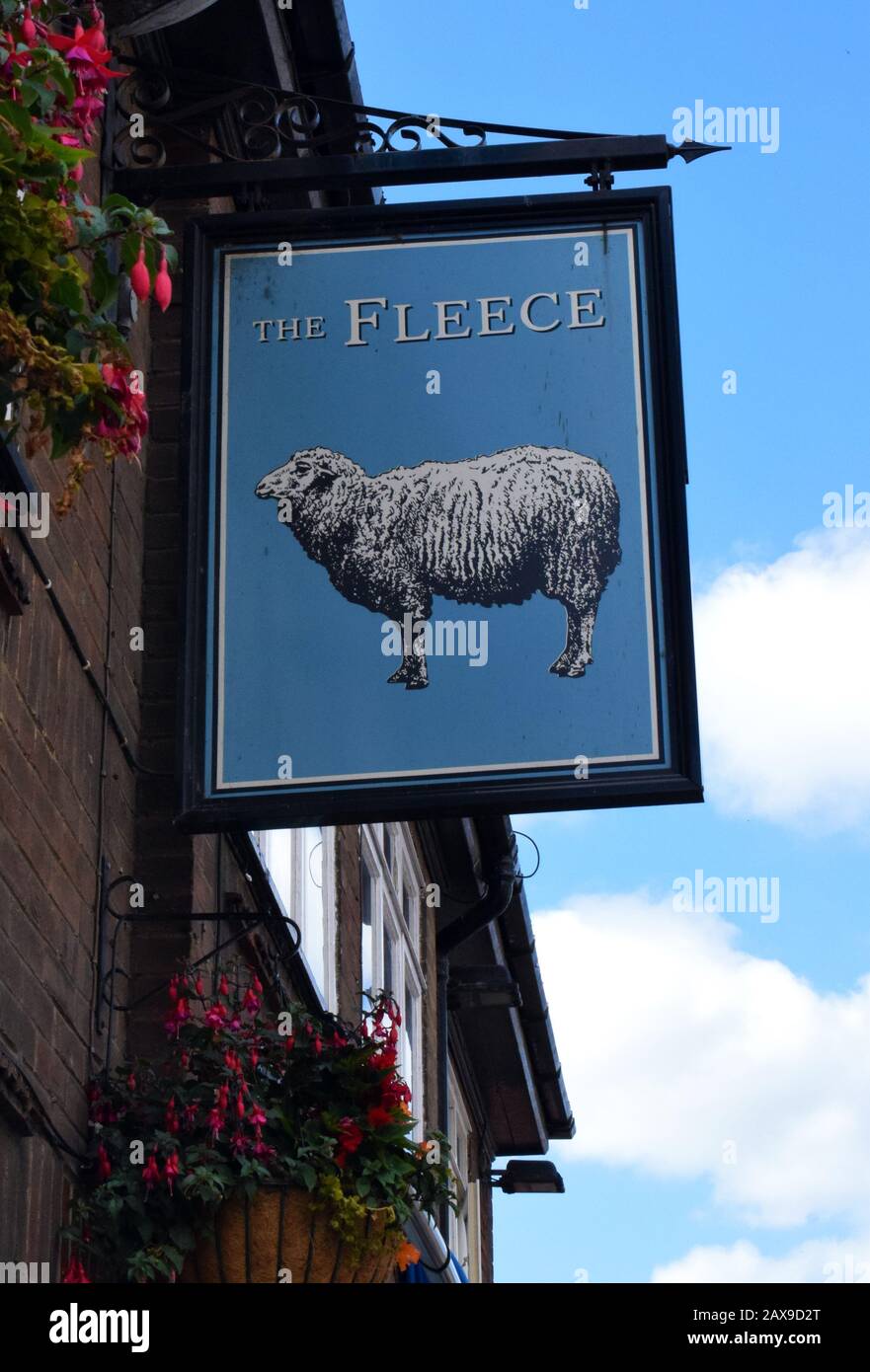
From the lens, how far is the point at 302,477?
21.6 ft

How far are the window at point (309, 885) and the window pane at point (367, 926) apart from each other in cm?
123

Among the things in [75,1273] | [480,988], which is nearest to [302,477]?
[75,1273]

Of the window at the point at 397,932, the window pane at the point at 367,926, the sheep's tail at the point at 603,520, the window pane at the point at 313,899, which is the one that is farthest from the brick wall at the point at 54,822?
the window at the point at 397,932

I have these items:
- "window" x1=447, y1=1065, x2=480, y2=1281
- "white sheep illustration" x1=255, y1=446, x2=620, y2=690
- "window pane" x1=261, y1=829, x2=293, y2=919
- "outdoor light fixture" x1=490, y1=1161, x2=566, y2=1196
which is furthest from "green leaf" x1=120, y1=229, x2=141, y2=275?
"outdoor light fixture" x1=490, y1=1161, x2=566, y2=1196

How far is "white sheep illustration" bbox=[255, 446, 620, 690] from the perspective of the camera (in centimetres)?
649

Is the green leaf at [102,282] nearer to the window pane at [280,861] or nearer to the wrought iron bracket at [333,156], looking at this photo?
the wrought iron bracket at [333,156]

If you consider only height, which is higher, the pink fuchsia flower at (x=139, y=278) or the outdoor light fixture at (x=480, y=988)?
the outdoor light fixture at (x=480, y=988)

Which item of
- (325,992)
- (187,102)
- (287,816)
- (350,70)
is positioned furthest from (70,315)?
(325,992)

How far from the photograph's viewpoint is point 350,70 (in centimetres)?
878

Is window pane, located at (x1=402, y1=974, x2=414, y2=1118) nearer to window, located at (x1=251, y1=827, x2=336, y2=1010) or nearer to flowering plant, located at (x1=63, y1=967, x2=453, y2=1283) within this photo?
window, located at (x1=251, y1=827, x2=336, y2=1010)

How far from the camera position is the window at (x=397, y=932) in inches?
469
